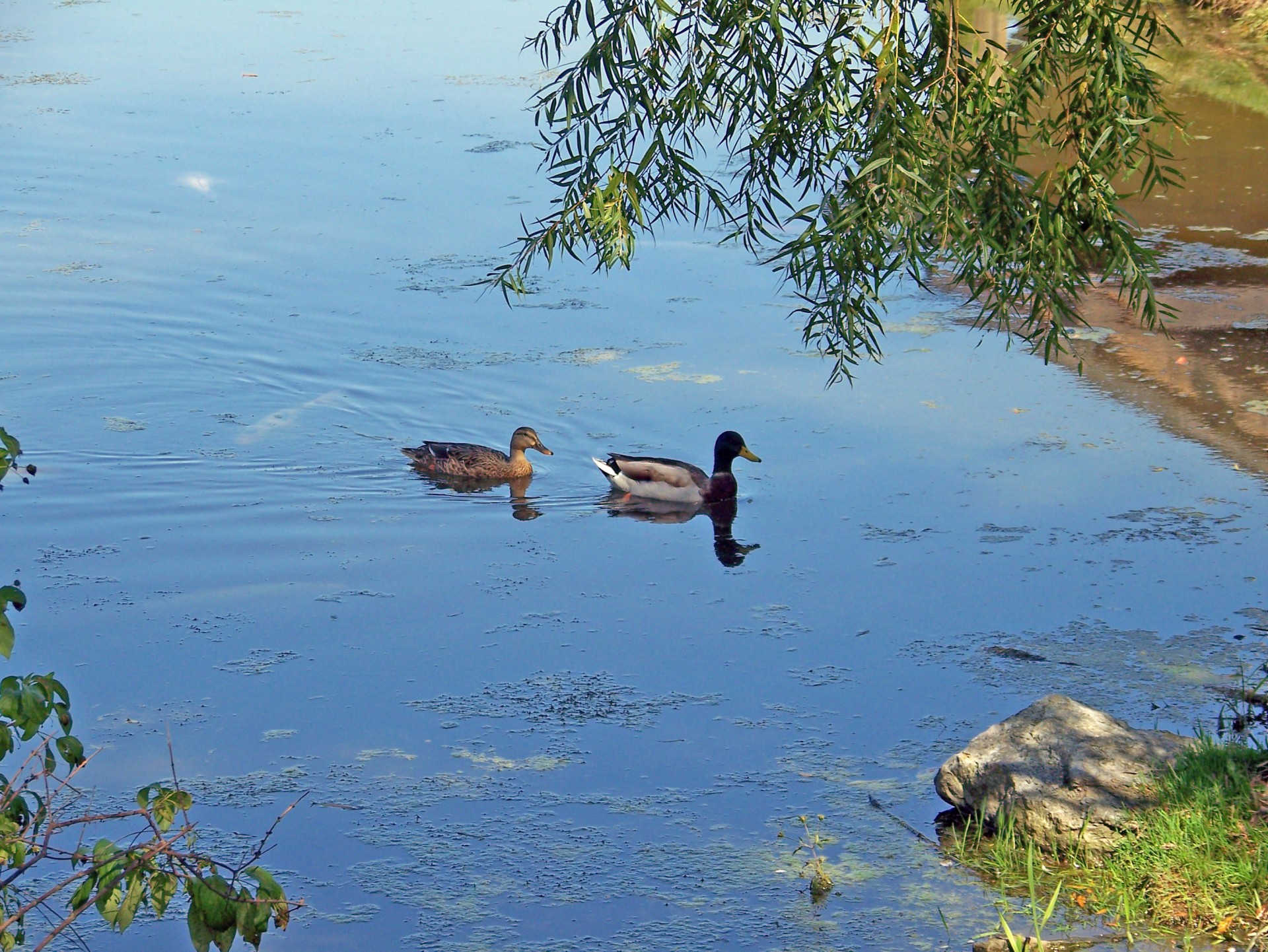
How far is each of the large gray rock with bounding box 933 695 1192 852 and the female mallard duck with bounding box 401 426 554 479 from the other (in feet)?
17.0

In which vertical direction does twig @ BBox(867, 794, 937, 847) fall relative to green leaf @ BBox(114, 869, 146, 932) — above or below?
below

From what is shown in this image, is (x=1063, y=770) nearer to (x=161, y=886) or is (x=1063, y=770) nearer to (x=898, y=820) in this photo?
(x=898, y=820)

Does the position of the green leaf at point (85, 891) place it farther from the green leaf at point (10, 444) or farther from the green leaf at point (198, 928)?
the green leaf at point (10, 444)

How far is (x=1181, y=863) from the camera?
17.4 ft

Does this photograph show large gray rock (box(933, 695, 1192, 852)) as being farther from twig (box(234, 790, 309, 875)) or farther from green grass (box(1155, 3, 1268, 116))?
green grass (box(1155, 3, 1268, 116))

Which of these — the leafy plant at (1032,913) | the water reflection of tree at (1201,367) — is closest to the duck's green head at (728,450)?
the water reflection of tree at (1201,367)

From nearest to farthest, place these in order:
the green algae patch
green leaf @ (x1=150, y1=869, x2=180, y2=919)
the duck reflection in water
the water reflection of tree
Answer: green leaf @ (x1=150, y1=869, x2=180, y2=919) → the green algae patch → the duck reflection in water → the water reflection of tree

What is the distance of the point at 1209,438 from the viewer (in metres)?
10.7

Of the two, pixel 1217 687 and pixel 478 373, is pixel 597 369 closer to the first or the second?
pixel 478 373

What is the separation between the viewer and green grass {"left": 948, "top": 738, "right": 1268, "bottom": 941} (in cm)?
509

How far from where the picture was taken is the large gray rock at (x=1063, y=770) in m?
5.68

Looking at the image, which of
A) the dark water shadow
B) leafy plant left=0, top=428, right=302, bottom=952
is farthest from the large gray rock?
the dark water shadow

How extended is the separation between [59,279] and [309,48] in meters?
10.6

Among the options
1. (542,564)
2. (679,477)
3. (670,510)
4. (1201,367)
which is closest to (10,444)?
(542,564)
